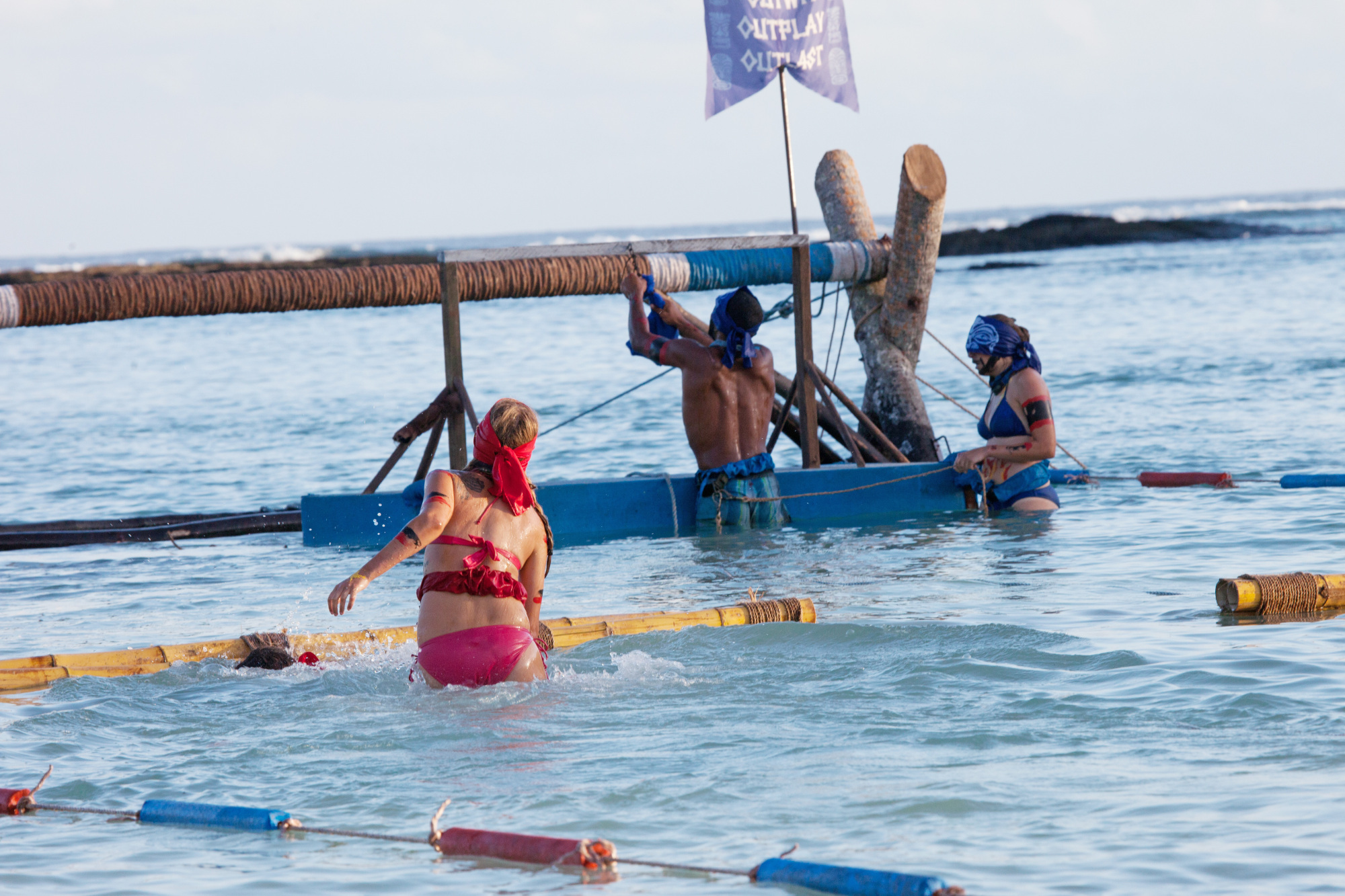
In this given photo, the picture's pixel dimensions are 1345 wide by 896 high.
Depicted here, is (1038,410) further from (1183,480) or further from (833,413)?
(1183,480)

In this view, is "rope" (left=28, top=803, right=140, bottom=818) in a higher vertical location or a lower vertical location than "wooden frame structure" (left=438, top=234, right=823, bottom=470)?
lower

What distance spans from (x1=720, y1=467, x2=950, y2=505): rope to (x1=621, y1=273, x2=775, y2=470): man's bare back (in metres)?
0.24

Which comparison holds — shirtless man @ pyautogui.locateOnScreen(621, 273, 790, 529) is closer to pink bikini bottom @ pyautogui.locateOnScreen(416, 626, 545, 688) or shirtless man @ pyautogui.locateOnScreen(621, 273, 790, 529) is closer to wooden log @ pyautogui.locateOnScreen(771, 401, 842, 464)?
wooden log @ pyautogui.locateOnScreen(771, 401, 842, 464)

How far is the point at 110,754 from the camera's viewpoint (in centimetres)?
546

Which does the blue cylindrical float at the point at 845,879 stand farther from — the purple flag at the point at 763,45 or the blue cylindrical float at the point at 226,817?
the purple flag at the point at 763,45

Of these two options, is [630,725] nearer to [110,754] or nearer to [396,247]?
[110,754]

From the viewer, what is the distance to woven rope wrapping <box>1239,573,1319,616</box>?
22.5 ft

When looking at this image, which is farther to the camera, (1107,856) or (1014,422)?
(1014,422)

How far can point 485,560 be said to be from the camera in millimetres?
5633

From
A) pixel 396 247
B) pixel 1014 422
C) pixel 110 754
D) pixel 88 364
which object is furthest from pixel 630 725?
pixel 396 247

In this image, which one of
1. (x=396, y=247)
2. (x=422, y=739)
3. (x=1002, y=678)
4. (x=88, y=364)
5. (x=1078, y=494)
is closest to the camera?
(x=422, y=739)

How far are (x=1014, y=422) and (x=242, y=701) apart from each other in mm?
5609

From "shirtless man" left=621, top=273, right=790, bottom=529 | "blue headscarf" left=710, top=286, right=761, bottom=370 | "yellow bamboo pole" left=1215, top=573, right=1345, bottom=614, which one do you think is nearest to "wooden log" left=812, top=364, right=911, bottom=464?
"shirtless man" left=621, top=273, right=790, bottom=529

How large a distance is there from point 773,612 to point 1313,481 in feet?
18.3
